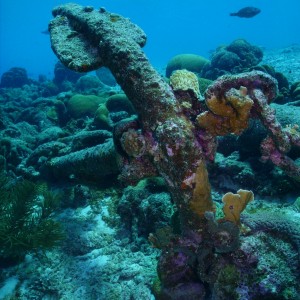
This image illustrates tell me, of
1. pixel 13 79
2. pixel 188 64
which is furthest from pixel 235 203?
pixel 13 79

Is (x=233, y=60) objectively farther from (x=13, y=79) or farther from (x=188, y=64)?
(x=13, y=79)

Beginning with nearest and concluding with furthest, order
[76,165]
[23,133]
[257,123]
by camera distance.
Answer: [257,123] → [76,165] → [23,133]

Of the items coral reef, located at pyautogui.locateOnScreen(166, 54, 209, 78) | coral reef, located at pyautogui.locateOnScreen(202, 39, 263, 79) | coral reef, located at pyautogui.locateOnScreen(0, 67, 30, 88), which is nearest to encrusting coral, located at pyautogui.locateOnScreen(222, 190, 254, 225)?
coral reef, located at pyautogui.locateOnScreen(202, 39, 263, 79)

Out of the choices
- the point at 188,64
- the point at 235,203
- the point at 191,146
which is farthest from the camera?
the point at 188,64

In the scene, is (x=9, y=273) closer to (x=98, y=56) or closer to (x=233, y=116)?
(x=98, y=56)

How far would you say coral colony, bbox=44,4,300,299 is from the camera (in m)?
→ 3.01

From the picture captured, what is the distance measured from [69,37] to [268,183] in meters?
3.77

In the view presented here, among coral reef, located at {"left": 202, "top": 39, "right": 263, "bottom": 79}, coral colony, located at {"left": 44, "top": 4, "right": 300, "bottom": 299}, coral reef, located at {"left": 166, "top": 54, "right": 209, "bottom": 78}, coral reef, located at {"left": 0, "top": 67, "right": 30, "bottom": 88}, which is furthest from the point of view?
coral reef, located at {"left": 0, "top": 67, "right": 30, "bottom": 88}

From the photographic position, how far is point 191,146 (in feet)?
9.77

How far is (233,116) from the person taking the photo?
10.5 feet

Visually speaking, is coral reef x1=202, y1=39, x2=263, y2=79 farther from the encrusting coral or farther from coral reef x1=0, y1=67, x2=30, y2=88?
coral reef x1=0, y1=67, x2=30, y2=88

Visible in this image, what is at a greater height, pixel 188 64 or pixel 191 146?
pixel 188 64

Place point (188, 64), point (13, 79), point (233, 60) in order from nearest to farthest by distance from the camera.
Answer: point (233, 60) → point (188, 64) → point (13, 79)

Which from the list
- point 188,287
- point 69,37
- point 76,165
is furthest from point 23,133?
point 188,287
